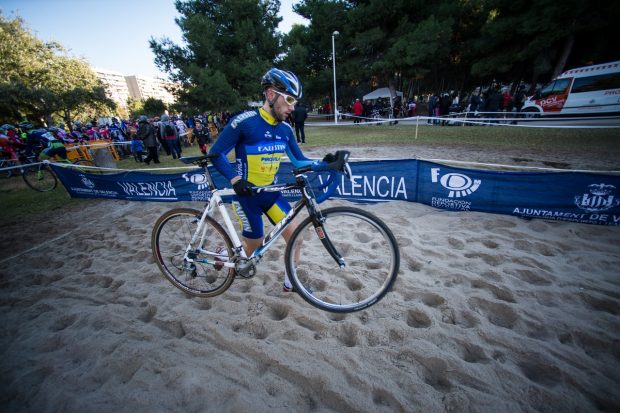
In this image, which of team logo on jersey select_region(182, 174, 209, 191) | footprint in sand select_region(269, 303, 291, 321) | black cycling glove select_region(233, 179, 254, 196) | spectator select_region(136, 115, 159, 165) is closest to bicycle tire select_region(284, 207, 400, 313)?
footprint in sand select_region(269, 303, 291, 321)

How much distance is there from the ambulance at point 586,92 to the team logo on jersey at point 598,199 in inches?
489

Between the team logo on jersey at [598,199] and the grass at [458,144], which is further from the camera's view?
the grass at [458,144]

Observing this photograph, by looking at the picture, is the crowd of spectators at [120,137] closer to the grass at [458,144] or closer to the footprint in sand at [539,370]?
the grass at [458,144]

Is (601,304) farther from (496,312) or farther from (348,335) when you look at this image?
(348,335)

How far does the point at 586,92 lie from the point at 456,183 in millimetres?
17375

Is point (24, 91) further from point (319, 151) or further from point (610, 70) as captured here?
point (610, 70)

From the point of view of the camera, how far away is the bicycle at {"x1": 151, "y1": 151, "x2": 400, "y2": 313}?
2.46m

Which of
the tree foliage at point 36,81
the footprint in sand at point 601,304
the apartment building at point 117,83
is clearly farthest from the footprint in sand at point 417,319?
the apartment building at point 117,83

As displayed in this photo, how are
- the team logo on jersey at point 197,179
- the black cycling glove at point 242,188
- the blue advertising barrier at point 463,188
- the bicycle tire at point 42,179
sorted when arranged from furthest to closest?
the bicycle tire at point 42,179, the team logo on jersey at point 197,179, the blue advertising barrier at point 463,188, the black cycling glove at point 242,188

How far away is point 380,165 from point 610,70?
59.4 ft

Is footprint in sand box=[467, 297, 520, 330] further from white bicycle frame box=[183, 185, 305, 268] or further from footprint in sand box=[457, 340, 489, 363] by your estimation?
white bicycle frame box=[183, 185, 305, 268]

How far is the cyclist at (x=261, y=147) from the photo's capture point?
252 centimetres

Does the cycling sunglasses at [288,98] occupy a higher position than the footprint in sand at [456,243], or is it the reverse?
the cycling sunglasses at [288,98]

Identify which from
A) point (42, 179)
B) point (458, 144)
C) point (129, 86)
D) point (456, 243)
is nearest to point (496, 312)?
point (456, 243)
